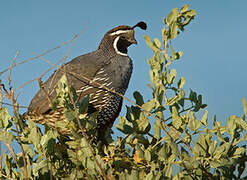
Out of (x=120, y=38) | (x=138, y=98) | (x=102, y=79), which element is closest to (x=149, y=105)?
→ (x=138, y=98)

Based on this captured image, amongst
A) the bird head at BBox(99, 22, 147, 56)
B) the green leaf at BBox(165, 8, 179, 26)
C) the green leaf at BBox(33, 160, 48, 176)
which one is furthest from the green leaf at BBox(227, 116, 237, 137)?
the bird head at BBox(99, 22, 147, 56)

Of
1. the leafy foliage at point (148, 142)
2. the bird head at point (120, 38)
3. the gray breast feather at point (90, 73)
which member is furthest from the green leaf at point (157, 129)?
the bird head at point (120, 38)

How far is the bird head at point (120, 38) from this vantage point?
153 inches

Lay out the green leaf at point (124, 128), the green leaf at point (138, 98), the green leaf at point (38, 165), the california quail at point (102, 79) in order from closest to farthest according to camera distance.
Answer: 1. the green leaf at point (38, 165)
2. the green leaf at point (124, 128)
3. the green leaf at point (138, 98)
4. the california quail at point (102, 79)

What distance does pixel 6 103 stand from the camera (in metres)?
2.13

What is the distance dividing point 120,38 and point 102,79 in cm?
68

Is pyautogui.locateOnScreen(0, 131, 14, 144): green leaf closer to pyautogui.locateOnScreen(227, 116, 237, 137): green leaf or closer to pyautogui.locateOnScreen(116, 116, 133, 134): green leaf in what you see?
pyautogui.locateOnScreen(116, 116, 133, 134): green leaf

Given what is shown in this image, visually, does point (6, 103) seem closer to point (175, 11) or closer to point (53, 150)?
point (53, 150)

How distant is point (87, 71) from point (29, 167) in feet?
5.53

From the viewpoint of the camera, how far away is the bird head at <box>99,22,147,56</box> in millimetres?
3887

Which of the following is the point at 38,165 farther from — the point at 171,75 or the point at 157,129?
the point at 171,75

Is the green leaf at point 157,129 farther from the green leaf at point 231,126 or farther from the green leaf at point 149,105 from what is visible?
the green leaf at point 231,126

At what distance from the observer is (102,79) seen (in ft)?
11.5

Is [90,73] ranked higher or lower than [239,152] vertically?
higher
